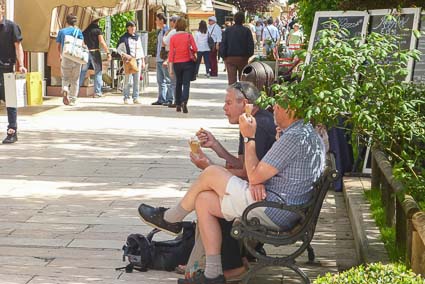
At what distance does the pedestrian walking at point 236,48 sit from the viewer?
61.7ft

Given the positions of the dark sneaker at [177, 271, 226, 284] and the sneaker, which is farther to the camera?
the sneaker

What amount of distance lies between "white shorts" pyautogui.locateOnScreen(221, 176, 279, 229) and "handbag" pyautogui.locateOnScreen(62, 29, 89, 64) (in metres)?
13.2

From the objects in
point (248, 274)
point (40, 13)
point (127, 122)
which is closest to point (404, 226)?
point (248, 274)

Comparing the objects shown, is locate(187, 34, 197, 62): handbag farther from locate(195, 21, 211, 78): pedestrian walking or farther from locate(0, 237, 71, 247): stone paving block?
locate(195, 21, 211, 78): pedestrian walking

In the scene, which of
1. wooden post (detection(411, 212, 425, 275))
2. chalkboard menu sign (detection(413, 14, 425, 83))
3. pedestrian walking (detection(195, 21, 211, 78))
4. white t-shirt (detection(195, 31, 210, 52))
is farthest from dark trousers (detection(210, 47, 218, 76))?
wooden post (detection(411, 212, 425, 275))

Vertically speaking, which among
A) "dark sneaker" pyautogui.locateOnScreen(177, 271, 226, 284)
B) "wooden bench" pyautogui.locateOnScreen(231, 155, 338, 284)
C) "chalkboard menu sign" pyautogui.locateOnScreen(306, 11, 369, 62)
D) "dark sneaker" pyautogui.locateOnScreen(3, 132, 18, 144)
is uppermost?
"chalkboard menu sign" pyautogui.locateOnScreen(306, 11, 369, 62)

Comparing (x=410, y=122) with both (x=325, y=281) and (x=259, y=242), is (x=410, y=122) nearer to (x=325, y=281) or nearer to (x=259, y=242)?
(x=259, y=242)

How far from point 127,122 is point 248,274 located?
11.1 meters

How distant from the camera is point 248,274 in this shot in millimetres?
6133

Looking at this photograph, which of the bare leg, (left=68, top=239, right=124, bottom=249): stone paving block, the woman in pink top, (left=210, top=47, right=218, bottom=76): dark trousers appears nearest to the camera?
the bare leg

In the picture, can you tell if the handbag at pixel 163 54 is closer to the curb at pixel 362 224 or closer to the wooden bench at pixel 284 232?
the curb at pixel 362 224

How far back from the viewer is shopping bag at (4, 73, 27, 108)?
13.2m

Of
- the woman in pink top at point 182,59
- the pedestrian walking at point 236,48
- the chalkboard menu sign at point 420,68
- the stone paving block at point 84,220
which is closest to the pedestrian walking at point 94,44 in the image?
the woman in pink top at point 182,59

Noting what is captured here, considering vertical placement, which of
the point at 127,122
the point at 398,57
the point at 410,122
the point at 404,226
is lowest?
the point at 127,122
